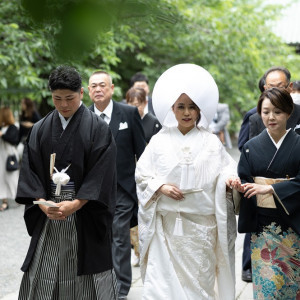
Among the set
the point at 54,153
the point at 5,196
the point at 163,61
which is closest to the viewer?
the point at 54,153

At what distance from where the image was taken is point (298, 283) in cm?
445

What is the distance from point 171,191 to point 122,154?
4.37 ft

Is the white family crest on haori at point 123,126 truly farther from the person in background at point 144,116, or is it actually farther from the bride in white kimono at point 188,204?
the person in background at point 144,116

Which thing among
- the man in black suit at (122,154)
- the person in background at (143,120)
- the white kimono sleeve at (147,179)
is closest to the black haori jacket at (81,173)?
the white kimono sleeve at (147,179)

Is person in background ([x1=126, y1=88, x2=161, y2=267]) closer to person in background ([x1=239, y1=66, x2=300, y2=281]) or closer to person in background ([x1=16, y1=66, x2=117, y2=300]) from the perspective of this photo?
person in background ([x1=239, y1=66, x2=300, y2=281])

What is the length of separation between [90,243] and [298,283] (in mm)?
1534

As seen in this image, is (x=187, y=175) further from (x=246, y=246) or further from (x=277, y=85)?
(x=246, y=246)

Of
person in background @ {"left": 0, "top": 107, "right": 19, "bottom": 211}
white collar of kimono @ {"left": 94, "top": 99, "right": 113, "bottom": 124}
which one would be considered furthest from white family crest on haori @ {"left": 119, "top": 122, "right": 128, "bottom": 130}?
person in background @ {"left": 0, "top": 107, "right": 19, "bottom": 211}

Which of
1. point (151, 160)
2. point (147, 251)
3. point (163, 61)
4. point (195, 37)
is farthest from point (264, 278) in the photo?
point (163, 61)

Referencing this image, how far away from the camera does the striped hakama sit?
416 cm

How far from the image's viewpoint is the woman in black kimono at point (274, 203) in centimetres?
434

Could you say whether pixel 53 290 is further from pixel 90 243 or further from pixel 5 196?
pixel 5 196

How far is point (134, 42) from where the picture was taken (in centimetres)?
758

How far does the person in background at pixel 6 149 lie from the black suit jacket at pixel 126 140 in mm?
5486
